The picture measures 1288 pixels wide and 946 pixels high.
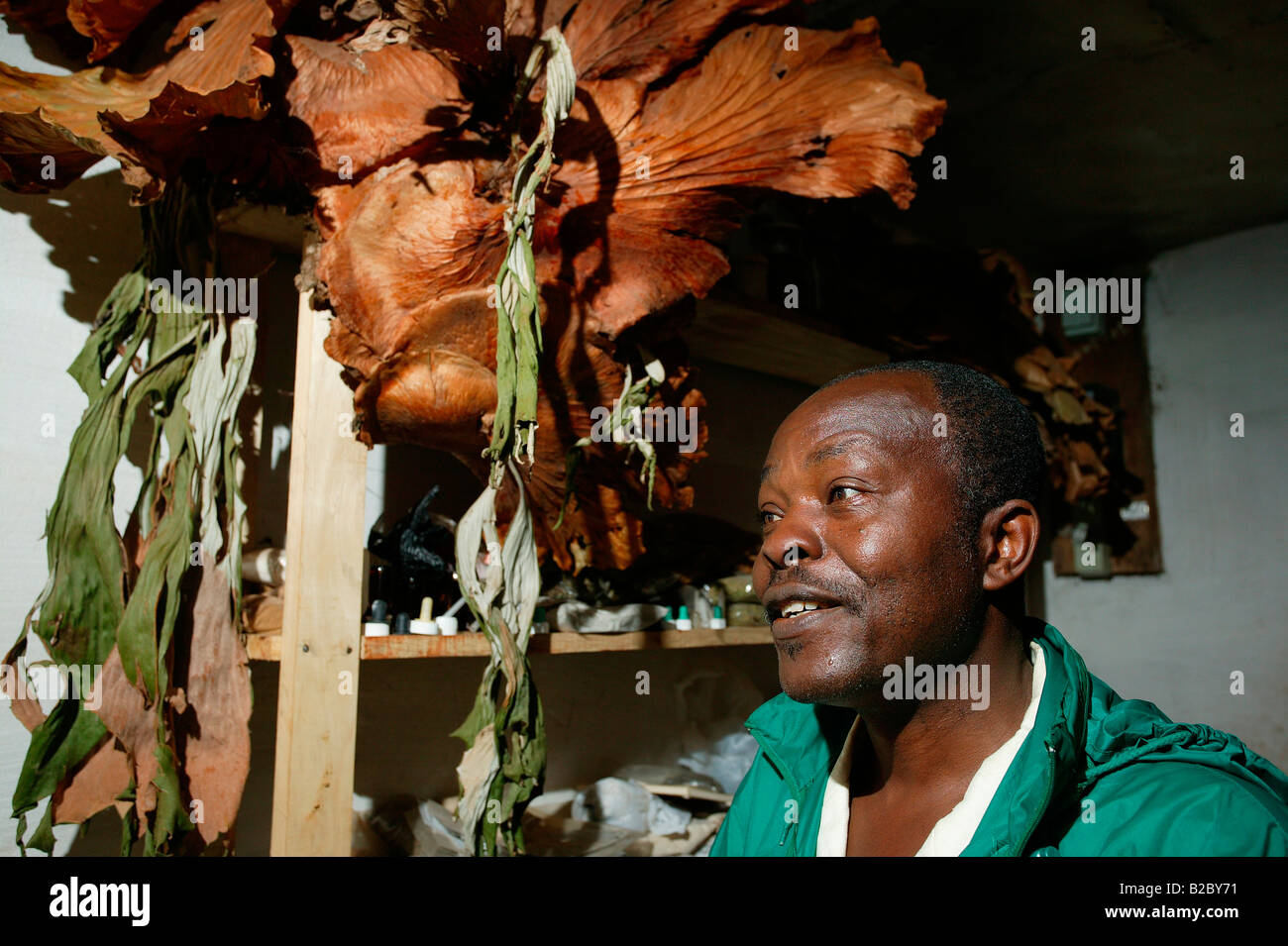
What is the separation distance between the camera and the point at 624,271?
1.06 m

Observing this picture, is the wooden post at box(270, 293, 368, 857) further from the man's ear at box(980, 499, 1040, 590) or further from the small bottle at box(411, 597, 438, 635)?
the man's ear at box(980, 499, 1040, 590)

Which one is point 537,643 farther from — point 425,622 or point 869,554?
point 869,554

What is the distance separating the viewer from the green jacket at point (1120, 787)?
63 cm

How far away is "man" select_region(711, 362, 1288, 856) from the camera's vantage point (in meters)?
0.71

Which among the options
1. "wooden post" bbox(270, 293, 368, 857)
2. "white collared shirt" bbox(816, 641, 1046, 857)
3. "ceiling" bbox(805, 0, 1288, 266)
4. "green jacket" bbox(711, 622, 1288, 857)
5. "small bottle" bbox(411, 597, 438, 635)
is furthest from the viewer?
"ceiling" bbox(805, 0, 1288, 266)

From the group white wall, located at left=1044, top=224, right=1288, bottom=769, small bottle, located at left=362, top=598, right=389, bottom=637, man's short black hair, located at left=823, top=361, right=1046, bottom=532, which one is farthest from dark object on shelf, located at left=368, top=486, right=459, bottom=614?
white wall, located at left=1044, top=224, right=1288, bottom=769

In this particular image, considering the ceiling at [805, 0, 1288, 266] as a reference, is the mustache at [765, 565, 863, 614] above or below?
below

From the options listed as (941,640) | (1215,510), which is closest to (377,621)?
(941,640)

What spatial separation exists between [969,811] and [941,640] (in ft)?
0.45

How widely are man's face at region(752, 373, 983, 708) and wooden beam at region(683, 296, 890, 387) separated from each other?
736mm

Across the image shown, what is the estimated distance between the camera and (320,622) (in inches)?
41.0

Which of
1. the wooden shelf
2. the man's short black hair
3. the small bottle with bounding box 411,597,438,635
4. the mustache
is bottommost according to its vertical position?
the wooden shelf

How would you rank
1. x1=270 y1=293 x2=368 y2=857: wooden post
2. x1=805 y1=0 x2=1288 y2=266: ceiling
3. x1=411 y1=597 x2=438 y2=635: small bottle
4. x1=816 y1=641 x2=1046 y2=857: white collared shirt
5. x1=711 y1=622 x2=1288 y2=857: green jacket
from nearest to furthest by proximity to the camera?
x1=711 y1=622 x2=1288 y2=857: green jacket < x1=816 y1=641 x2=1046 y2=857: white collared shirt < x1=270 y1=293 x2=368 y2=857: wooden post < x1=411 y1=597 x2=438 y2=635: small bottle < x1=805 y1=0 x2=1288 y2=266: ceiling

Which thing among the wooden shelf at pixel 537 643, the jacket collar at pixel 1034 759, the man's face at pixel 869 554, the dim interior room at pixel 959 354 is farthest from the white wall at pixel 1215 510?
the man's face at pixel 869 554
